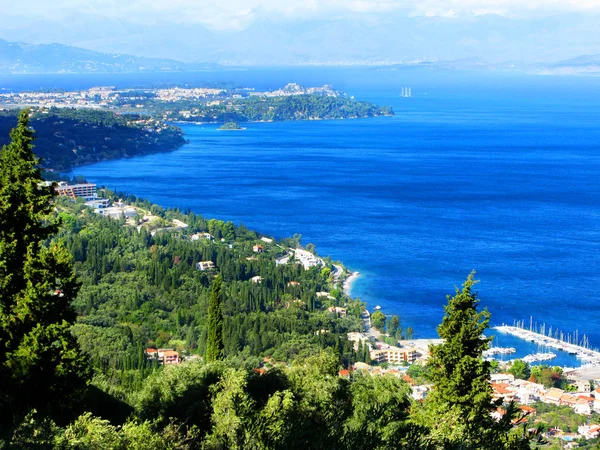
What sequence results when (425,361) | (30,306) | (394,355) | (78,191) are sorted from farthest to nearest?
(78,191) < (394,355) < (425,361) < (30,306)

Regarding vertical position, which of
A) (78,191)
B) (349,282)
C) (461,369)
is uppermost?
(461,369)

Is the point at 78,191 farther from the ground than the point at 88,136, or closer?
closer

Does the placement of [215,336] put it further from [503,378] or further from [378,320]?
[378,320]

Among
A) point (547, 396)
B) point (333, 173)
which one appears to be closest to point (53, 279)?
point (547, 396)

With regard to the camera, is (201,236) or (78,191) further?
(78,191)

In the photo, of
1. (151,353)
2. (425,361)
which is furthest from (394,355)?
(425,361)

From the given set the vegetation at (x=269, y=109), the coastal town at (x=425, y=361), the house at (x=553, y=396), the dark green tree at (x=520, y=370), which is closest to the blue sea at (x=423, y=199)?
the coastal town at (x=425, y=361)

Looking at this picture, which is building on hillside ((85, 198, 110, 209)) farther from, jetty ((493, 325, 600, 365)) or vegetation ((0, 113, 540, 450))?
vegetation ((0, 113, 540, 450))

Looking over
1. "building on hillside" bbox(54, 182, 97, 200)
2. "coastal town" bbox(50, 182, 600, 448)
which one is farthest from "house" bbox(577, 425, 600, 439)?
"building on hillside" bbox(54, 182, 97, 200)
